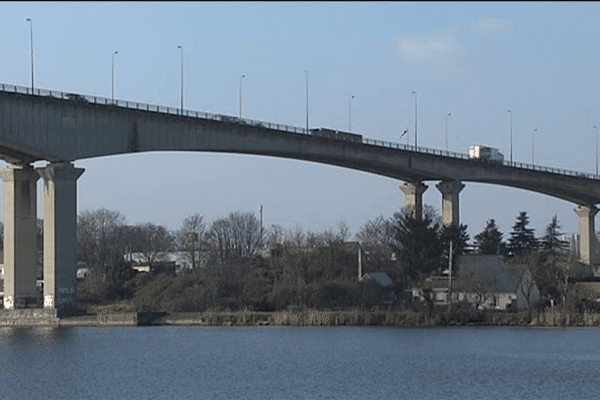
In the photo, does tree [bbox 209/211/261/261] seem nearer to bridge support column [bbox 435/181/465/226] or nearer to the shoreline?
bridge support column [bbox 435/181/465/226]

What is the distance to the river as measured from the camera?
43688mm

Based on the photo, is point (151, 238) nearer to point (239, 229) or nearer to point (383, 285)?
point (239, 229)

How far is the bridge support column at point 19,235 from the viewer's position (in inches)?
3113

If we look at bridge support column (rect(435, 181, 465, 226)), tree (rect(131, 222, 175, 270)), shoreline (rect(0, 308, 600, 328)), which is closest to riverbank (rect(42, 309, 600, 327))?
shoreline (rect(0, 308, 600, 328))

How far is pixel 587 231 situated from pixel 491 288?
56.5 meters

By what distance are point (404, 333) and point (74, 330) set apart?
22.5 meters

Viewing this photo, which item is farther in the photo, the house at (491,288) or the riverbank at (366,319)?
the house at (491,288)

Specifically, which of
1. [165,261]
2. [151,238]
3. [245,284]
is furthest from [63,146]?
[151,238]

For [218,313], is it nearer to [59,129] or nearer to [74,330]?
[74,330]

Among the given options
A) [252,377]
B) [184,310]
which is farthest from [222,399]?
[184,310]

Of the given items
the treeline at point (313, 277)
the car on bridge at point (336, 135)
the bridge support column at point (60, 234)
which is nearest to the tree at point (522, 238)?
the treeline at point (313, 277)

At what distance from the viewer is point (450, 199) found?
368ft

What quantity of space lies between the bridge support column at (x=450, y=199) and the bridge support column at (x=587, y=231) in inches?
1134

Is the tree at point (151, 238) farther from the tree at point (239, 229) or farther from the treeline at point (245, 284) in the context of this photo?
the treeline at point (245, 284)
